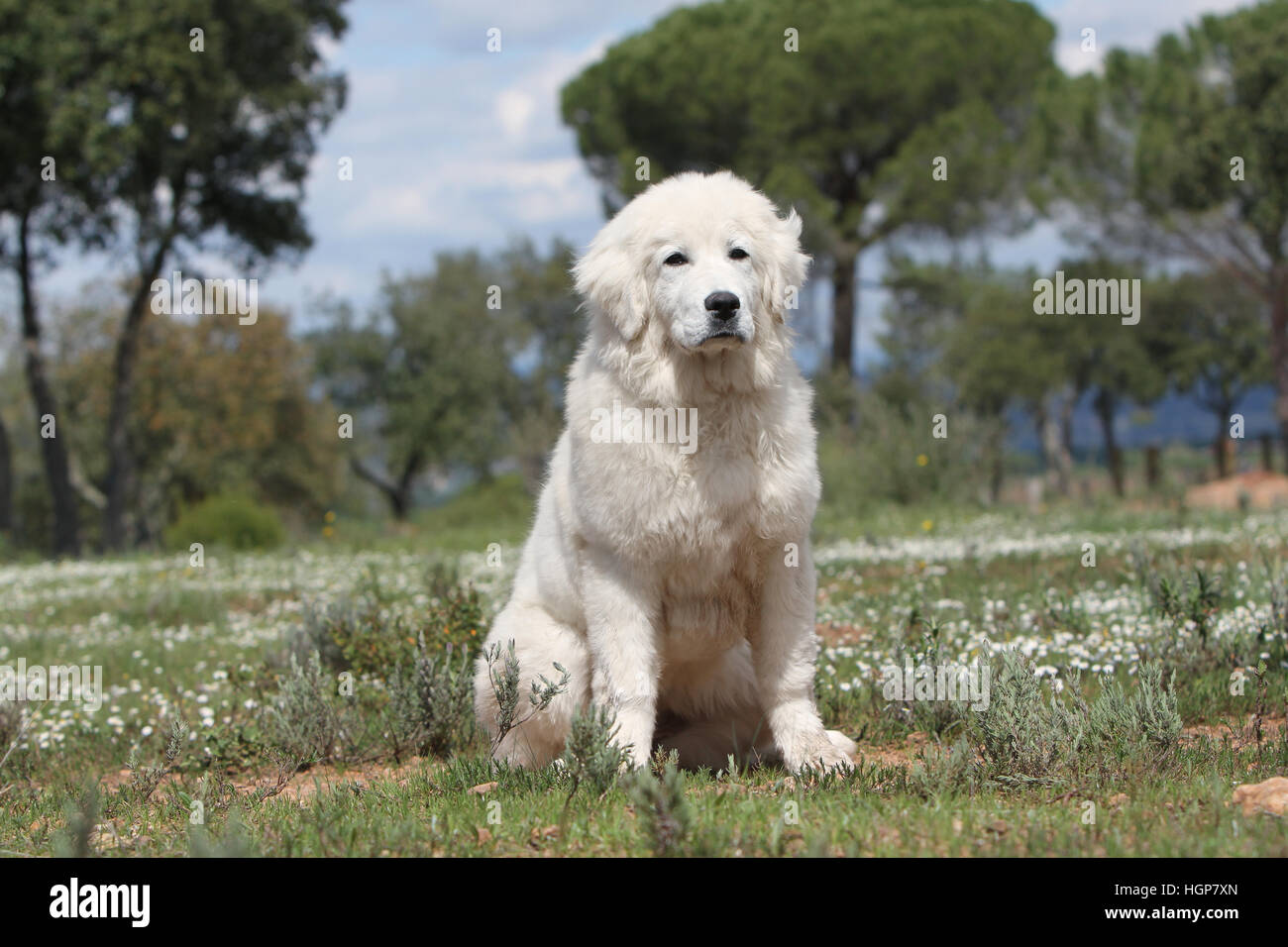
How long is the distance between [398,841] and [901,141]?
2771 centimetres

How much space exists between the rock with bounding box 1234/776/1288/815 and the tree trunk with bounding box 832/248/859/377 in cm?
2522

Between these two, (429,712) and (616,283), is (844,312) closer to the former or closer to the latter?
(429,712)

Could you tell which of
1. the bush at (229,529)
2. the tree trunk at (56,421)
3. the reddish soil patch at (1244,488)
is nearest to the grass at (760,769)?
the bush at (229,529)

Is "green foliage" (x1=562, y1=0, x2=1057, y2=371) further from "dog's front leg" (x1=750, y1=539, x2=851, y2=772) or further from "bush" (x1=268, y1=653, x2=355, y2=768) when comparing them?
"dog's front leg" (x1=750, y1=539, x2=851, y2=772)

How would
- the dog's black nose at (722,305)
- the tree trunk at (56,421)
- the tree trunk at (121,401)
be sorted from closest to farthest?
1. the dog's black nose at (722,305)
2. the tree trunk at (56,421)
3. the tree trunk at (121,401)

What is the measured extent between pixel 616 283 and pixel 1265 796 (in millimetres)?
2750

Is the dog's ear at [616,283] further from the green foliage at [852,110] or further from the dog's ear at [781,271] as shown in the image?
the green foliage at [852,110]

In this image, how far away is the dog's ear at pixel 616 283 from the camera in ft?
14.3

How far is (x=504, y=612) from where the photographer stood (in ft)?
16.5

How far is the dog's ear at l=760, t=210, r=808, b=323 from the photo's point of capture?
4453mm

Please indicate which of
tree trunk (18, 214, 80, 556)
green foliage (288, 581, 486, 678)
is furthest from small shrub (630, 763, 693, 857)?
tree trunk (18, 214, 80, 556)

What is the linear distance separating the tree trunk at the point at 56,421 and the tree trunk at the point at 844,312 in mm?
17155

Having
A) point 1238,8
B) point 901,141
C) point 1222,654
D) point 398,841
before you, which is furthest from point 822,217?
point 398,841
